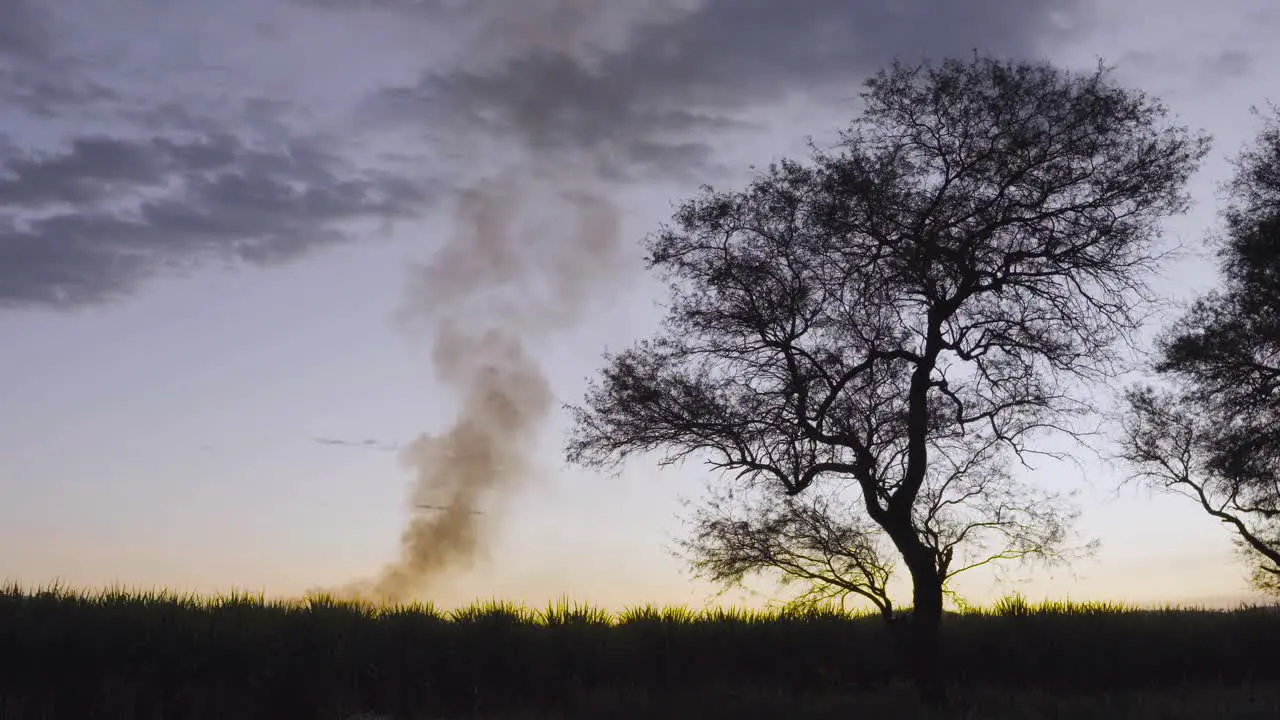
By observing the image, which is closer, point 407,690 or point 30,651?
point 30,651

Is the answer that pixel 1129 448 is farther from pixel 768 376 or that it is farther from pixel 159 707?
pixel 159 707

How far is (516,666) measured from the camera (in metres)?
22.3

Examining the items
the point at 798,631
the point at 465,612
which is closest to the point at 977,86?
the point at 798,631

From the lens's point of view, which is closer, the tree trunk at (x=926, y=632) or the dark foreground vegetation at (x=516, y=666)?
the dark foreground vegetation at (x=516, y=666)

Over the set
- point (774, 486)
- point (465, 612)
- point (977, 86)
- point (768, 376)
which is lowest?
point (465, 612)

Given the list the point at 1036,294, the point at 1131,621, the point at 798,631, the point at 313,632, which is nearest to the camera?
the point at 313,632

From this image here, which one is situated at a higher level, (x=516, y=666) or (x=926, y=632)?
(x=926, y=632)

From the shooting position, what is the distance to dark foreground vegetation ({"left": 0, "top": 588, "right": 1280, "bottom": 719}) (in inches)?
790

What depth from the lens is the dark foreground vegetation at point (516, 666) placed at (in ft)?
65.8

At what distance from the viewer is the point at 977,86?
881 inches

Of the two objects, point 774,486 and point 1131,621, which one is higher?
point 774,486

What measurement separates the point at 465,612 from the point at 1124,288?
1432 centimetres

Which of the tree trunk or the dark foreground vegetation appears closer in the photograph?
the dark foreground vegetation

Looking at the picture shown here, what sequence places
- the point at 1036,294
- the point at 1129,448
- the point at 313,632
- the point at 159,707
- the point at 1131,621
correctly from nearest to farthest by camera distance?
the point at 159,707 < the point at 313,632 < the point at 1036,294 < the point at 1131,621 < the point at 1129,448
